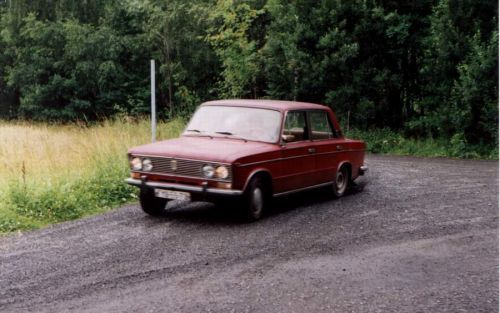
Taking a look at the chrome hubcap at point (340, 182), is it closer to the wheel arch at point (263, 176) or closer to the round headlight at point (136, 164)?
the wheel arch at point (263, 176)

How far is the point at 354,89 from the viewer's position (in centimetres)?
2069

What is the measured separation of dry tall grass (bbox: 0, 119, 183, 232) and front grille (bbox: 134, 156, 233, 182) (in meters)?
1.53

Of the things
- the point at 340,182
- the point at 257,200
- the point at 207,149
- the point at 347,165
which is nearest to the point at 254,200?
the point at 257,200

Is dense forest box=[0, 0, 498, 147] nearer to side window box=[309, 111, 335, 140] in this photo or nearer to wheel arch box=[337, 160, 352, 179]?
wheel arch box=[337, 160, 352, 179]

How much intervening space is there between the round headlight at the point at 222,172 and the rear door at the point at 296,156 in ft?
3.77

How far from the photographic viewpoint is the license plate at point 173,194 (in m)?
8.16

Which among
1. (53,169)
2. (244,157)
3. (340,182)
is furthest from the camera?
(53,169)

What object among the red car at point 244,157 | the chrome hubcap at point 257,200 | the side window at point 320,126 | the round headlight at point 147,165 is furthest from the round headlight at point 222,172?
the side window at point 320,126

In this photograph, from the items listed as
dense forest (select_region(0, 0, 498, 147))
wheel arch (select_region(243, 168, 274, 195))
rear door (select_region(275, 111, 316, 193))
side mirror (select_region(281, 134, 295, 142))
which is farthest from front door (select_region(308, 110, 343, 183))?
dense forest (select_region(0, 0, 498, 147))

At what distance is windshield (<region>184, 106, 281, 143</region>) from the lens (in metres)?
9.07

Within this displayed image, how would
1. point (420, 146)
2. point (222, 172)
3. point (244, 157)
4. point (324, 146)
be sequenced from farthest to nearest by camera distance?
point (420, 146)
point (324, 146)
point (244, 157)
point (222, 172)

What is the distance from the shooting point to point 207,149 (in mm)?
8336

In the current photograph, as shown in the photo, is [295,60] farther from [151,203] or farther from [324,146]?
[151,203]

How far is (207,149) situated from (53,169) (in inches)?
Answer: 161
